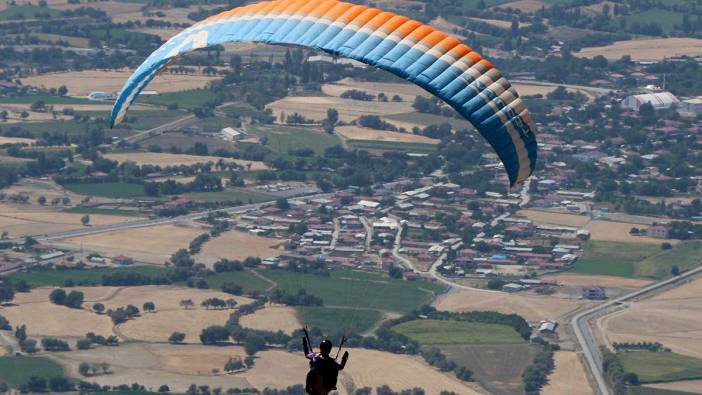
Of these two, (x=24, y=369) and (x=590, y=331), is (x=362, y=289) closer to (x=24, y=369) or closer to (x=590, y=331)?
(x=590, y=331)

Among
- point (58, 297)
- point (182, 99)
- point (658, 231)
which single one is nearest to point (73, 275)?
point (58, 297)

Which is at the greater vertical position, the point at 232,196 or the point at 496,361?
the point at 496,361

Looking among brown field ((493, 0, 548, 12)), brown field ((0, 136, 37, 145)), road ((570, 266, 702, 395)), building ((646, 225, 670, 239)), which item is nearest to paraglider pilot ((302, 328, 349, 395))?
road ((570, 266, 702, 395))

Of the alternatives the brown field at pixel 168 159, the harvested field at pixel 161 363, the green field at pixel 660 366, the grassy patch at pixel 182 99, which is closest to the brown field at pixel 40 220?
the brown field at pixel 168 159

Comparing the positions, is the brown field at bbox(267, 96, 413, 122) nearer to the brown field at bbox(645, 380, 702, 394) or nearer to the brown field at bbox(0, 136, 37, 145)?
the brown field at bbox(0, 136, 37, 145)

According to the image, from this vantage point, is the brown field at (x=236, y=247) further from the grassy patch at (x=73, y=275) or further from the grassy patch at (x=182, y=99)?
the grassy patch at (x=182, y=99)

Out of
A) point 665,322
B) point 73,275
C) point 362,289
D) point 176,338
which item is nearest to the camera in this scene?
point 176,338
